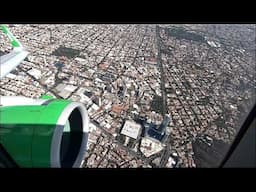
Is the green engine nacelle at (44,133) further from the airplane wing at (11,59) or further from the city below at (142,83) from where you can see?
the city below at (142,83)

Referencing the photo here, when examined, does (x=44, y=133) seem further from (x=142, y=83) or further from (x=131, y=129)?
(x=142, y=83)

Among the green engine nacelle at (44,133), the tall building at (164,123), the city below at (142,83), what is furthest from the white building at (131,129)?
the green engine nacelle at (44,133)

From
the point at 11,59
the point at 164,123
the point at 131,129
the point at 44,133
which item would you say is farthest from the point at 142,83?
the point at 44,133

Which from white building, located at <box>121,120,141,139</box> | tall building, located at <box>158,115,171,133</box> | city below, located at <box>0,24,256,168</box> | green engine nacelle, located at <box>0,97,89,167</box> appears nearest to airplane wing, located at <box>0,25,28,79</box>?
green engine nacelle, located at <box>0,97,89,167</box>

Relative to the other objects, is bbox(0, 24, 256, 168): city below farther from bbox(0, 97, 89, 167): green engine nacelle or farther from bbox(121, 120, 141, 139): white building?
bbox(0, 97, 89, 167): green engine nacelle
